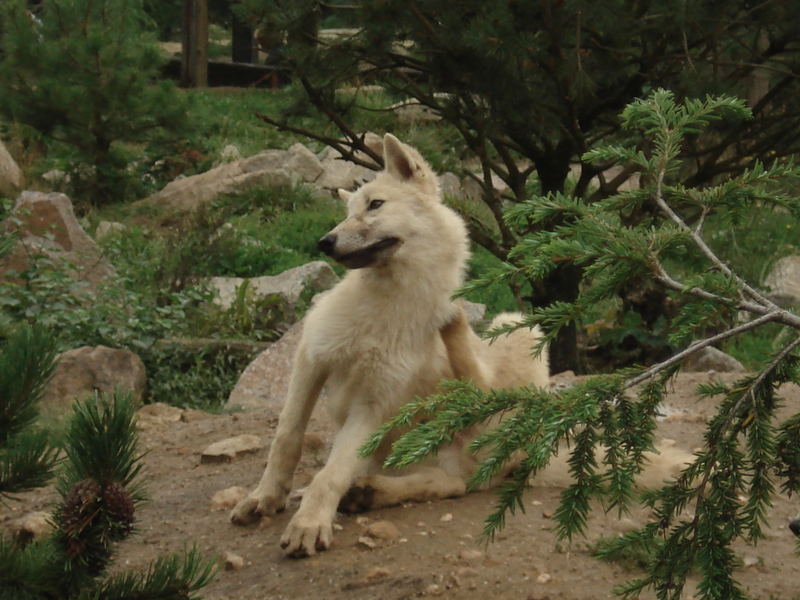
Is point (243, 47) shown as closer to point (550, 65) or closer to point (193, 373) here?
point (193, 373)

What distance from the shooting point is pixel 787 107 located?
7.20 metres

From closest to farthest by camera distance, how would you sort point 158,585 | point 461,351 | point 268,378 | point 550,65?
1. point 158,585
2. point 461,351
3. point 550,65
4. point 268,378

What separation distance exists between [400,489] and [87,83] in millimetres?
10030

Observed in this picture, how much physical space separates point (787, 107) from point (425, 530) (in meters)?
4.73

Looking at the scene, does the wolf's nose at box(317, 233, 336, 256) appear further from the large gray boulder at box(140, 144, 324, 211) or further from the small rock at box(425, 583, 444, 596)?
the large gray boulder at box(140, 144, 324, 211)

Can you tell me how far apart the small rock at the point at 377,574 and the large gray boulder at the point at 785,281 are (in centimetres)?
698

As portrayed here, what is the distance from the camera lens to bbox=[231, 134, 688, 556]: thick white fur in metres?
4.32

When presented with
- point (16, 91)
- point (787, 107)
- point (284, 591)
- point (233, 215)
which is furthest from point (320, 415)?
point (16, 91)

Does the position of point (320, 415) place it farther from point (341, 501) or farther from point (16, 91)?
point (16, 91)

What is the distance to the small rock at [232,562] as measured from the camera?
3844mm

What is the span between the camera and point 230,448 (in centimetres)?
545

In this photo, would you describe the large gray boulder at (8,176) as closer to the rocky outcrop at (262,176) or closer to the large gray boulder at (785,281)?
the rocky outcrop at (262,176)

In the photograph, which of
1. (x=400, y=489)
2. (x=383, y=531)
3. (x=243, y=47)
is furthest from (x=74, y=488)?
(x=243, y=47)

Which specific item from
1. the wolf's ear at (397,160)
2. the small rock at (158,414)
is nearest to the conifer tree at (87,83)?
the small rock at (158,414)
